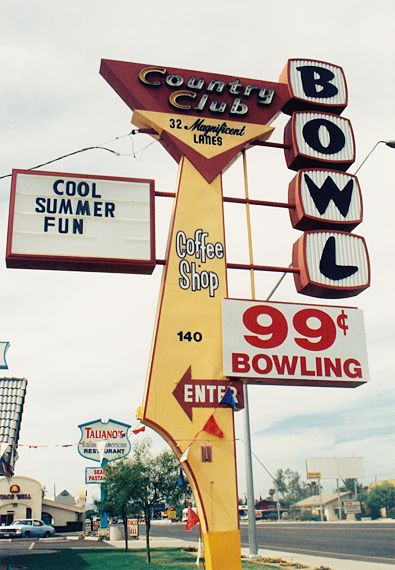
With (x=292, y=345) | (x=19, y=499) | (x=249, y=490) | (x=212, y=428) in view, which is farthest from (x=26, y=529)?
(x=292, y=345)

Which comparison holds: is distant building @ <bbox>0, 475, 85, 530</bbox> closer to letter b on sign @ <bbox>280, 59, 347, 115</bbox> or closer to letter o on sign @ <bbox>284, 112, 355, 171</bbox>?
letter o on sign @ <bbox>284, 112, 355, 171</bbox>

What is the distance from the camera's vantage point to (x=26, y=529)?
4612 centimetres

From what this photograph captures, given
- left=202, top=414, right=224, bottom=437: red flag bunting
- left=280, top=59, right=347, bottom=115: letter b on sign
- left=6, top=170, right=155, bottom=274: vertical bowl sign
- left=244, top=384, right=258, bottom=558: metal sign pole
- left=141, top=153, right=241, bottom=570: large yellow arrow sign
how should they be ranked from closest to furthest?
1. left=141, top=153, right=241, bottom=570: large yellow arrow sign
2. left=202, top=414, right=224, bottom=437: red flag bunting
3. left=6, top=170, right=155, bottom=274: vertical bowl sign
4. left=280, top=59, right=347, bottom=115: letter b on sign
5. left=244, top=384, right=258, bottom=558: metal sign pole

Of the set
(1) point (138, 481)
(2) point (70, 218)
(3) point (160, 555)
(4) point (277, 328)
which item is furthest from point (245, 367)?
(3) point (160, 555)

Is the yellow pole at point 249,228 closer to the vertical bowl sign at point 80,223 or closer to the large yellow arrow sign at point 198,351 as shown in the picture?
the large yellow arrow sign at point 198,351

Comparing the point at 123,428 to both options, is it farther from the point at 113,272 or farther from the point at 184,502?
the point at 113,272

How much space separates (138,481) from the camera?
26906 millimetres

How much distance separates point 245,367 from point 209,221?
3.42m

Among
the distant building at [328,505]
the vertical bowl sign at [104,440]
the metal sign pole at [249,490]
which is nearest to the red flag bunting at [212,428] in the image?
the metal sign pole at [249,490]

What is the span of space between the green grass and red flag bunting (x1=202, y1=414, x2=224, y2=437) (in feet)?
39.6

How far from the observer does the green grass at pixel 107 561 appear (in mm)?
24125

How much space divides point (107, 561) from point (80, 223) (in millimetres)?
18396

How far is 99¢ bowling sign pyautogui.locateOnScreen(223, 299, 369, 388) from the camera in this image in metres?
12.9

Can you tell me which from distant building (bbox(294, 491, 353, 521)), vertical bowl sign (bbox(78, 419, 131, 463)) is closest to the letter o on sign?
vertical bowl sign (bbox(78, 419, 131, 463))
